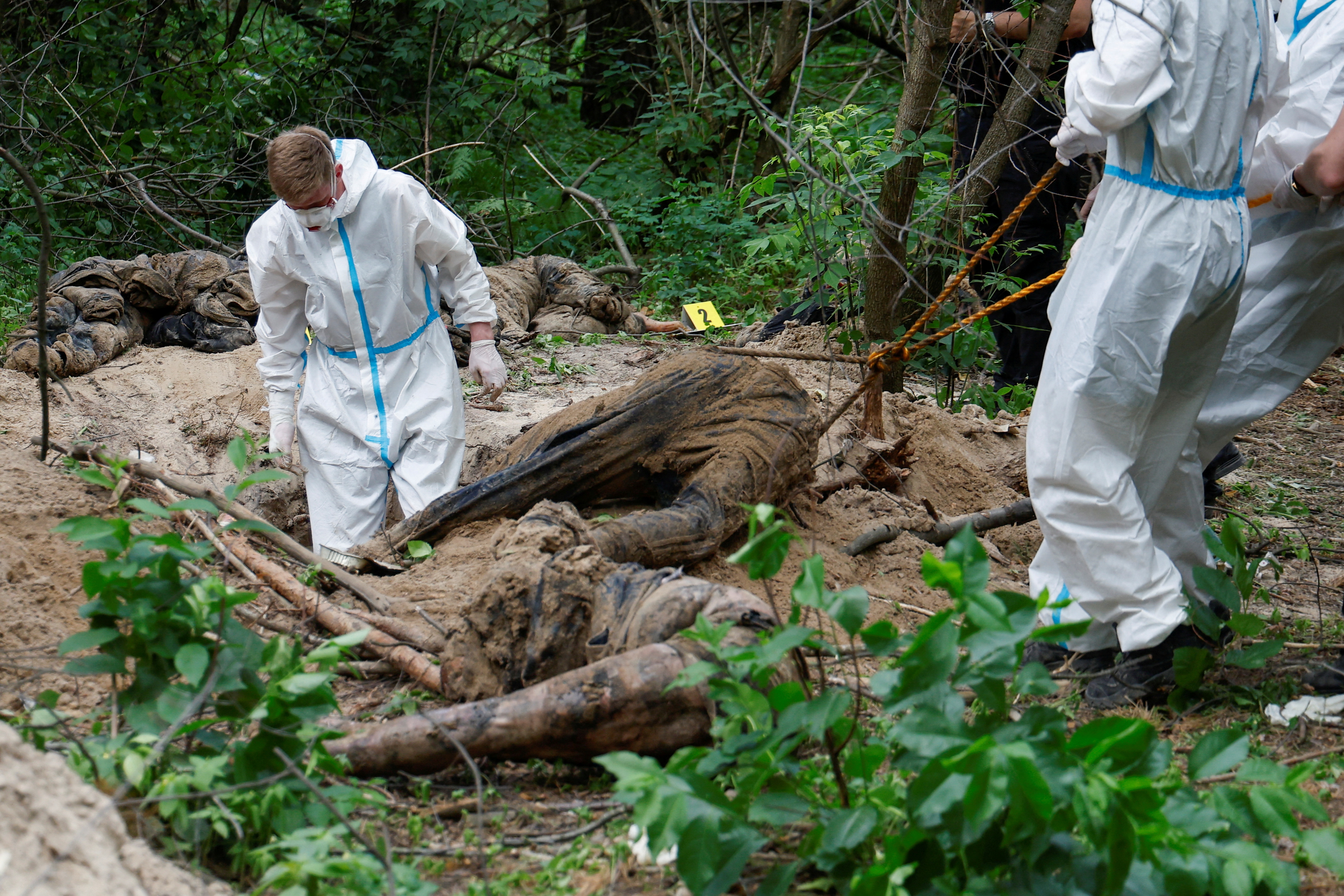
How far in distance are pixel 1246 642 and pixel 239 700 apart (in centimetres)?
263

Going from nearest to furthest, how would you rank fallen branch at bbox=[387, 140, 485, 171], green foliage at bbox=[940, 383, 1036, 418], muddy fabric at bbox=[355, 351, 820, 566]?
Result: muddy fabric at bbox=[355, 351, 820, 566]
green foliage at bbox=[940, 383, 1036, 418]
fallen branch at bbox=[387, 140, 485, 171]

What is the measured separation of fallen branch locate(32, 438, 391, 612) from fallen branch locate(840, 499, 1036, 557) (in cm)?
160

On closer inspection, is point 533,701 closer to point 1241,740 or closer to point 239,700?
point 239,700

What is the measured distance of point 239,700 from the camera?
184cm

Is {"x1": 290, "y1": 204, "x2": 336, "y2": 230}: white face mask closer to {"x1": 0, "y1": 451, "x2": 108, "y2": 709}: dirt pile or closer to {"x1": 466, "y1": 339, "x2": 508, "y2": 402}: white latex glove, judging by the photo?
{"x1": 466, "y1": 339, "x2": 508, "y2": 402}: white latex glove

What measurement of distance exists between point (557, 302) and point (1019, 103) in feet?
11.8

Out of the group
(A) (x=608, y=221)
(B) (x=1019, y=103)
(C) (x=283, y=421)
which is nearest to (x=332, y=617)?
(C) (x=283, y=421)

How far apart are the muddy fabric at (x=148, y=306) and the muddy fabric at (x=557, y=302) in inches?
64.1

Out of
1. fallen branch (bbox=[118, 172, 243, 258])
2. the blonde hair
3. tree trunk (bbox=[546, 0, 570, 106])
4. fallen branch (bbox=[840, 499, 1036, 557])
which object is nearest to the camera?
fallen branch (bbox=[840, 499, 1036, 557])

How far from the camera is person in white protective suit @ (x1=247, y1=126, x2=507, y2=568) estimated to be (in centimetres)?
404

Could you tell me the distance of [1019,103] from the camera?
477 cm

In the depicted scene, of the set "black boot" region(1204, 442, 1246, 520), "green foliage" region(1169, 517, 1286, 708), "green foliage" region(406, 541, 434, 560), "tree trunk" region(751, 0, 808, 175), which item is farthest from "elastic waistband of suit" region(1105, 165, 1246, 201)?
"tree trunk" region(751, 0, 808, 175)

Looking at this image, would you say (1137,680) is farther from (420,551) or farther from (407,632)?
(420,551)

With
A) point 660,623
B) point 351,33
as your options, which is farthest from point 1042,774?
point 351,33
